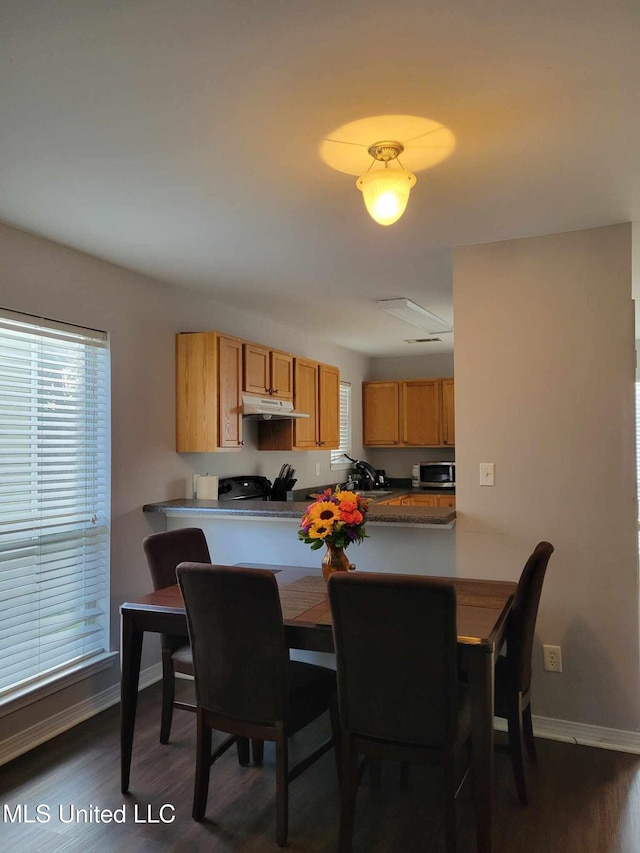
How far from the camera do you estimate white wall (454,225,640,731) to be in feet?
9.73

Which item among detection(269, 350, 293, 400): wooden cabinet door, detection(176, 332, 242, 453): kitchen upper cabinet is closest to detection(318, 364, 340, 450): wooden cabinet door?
detection(269, 350, 293, 400): wooden cabinet door

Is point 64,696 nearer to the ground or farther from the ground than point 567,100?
nearer to the ground

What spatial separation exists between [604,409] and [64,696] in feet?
10.2

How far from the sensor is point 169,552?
3.11 metres

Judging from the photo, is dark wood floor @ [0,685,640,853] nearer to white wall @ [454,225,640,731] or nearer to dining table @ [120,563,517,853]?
dining table @ [120,563,517,853]

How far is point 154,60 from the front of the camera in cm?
168

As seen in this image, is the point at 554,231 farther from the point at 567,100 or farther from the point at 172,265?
the point at 172,265

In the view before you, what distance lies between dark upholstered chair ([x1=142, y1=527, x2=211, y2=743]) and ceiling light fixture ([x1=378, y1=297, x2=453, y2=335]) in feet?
7.29

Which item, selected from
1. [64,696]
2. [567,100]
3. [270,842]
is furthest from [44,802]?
[567,100]

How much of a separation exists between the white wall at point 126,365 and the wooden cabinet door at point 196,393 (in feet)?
0.20

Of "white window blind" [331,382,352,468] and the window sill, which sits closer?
the window sill

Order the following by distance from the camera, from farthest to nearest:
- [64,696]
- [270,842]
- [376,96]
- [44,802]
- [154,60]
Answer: [64,696], [44,802], [270,842], [376,96], [154,60]

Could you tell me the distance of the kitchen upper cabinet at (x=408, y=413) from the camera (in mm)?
6734

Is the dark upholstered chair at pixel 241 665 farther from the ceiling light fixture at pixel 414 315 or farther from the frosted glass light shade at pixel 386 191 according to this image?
the ceiling light fixture at pixel 414 315
